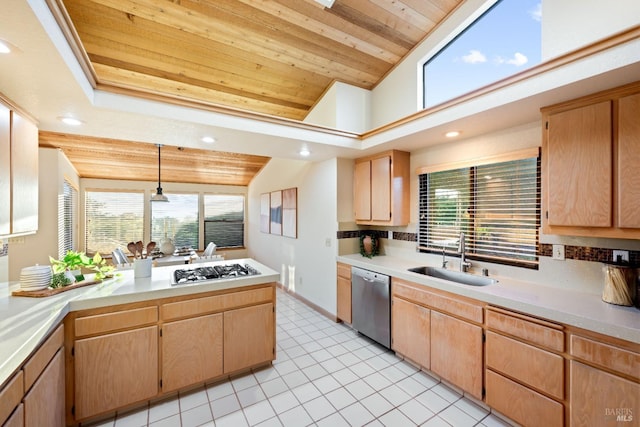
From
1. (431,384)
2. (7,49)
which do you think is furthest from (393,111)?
(7,49)

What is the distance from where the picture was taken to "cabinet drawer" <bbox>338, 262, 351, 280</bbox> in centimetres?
335

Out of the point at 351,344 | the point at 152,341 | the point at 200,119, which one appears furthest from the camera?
the point at 351,344

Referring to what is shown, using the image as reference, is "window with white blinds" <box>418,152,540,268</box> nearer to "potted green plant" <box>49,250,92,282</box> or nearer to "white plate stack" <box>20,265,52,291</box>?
"potted green plant" <box>49,250,92,282</box>

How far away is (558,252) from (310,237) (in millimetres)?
2864

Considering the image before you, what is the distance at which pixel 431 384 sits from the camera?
91.2 inches

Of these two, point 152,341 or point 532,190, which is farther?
point 532,190

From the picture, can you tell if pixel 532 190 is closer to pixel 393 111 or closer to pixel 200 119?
pixel 393 111

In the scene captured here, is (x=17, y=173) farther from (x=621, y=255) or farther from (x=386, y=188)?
(x=621, y=255)

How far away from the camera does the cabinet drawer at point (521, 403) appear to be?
5.31ft

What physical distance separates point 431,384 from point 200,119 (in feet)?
9.97

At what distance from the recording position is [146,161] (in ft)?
16.2

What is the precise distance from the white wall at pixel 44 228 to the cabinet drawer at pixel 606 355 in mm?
5484

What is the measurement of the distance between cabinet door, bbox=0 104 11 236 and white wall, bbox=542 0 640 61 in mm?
3637

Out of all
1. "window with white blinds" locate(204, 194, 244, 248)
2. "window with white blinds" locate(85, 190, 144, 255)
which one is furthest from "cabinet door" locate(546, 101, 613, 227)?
"window with white blinds" locate(85, 190, 144, 255)
